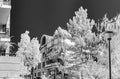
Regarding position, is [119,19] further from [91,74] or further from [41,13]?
[41,13]

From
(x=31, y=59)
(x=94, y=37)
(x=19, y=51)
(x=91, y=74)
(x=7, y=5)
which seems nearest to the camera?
(x=7, y=5)

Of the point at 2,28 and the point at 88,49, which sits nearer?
the point at 2,28

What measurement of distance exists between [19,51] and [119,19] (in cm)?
733

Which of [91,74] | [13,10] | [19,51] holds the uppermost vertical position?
[13,10]

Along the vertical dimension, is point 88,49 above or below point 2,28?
below

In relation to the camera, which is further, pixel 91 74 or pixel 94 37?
pixel 94 37

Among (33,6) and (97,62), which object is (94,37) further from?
(33,6)

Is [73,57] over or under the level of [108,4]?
under

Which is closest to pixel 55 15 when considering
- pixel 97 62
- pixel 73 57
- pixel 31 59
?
pixel 31 59

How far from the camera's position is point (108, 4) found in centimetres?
1398

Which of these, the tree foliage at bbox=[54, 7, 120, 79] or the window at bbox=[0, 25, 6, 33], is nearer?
the window at bbox=[0, 25, 6, 33]

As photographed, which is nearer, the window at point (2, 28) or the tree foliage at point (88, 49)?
the window at point (2, 28)

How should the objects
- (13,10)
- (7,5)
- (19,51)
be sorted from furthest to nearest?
1. (19,51)
2. (13,10)
3. (7,5)

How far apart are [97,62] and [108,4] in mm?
5311
